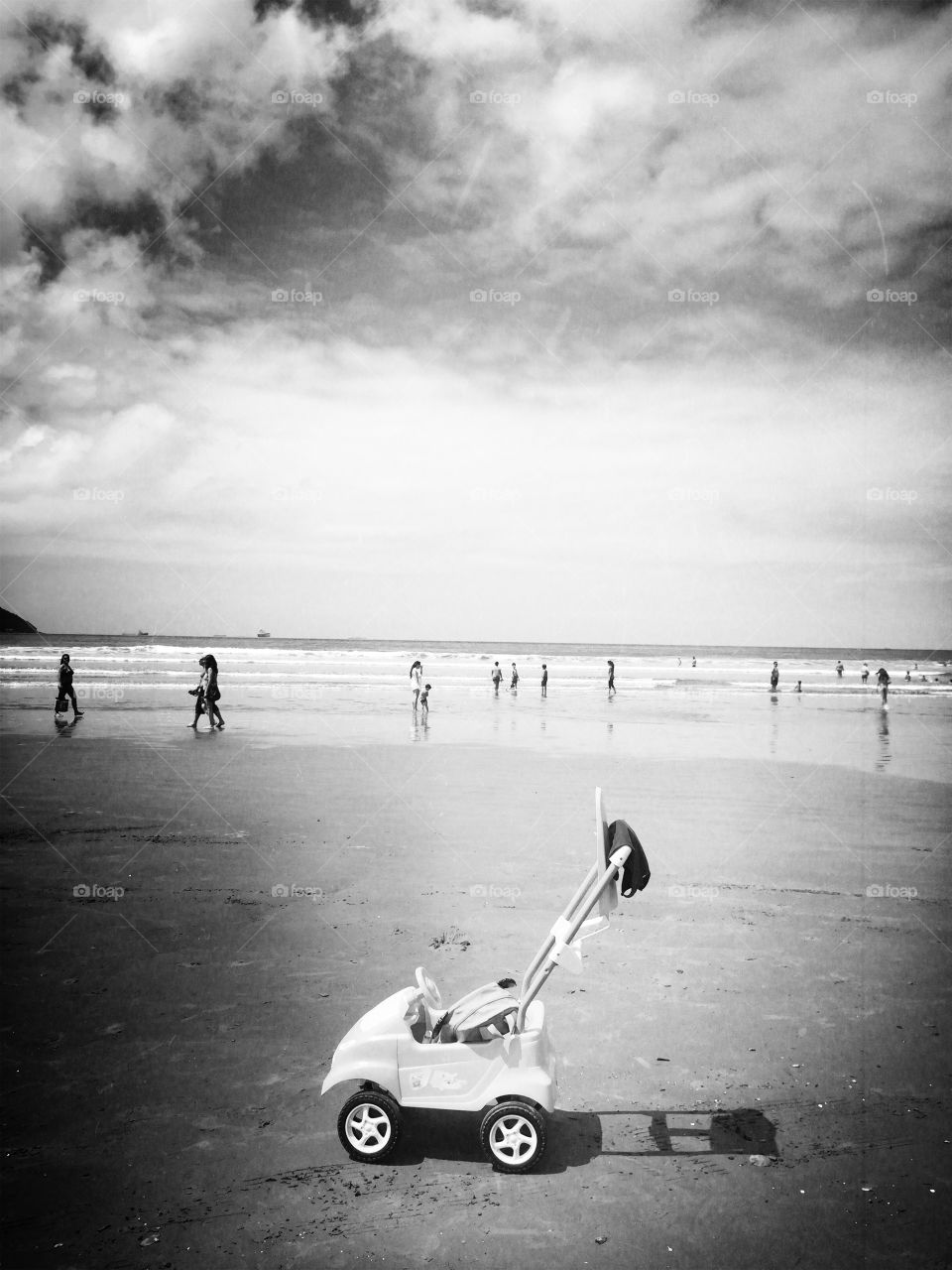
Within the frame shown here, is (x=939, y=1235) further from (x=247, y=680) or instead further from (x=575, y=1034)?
(x=247, y=680)

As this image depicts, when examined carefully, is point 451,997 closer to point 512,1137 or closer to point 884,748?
point 512,1137

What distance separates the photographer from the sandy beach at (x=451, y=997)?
3.36m

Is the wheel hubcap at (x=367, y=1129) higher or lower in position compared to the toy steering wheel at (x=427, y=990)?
lower

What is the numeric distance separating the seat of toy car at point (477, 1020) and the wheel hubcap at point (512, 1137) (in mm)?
394

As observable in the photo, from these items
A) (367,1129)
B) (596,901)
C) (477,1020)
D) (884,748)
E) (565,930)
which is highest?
(596,901)

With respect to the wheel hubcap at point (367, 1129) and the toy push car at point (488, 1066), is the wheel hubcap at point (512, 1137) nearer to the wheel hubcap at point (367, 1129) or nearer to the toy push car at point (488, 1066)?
the toy push car at point (488, 1066)

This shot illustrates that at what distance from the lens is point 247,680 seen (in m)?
43.1

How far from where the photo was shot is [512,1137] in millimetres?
3748

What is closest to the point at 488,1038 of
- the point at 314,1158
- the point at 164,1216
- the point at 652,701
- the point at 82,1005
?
the point at 314,1158

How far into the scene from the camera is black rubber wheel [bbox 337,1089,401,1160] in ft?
12.4

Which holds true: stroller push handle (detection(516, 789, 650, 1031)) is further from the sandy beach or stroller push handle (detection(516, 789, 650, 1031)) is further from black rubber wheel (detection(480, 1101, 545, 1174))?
the sandy beach

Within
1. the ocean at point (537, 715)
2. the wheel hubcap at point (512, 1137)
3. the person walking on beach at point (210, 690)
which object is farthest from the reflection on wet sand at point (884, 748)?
the person walking on beach at point (210, 690)

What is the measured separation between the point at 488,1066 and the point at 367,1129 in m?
0.65

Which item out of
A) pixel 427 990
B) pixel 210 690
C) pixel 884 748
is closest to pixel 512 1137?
pixel 427 990
